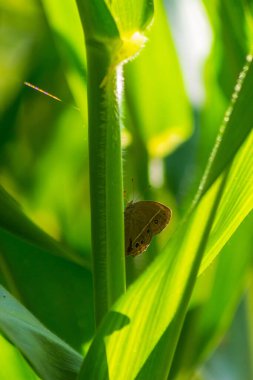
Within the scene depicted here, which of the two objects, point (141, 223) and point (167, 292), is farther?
point (141, 223)

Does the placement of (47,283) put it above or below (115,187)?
below

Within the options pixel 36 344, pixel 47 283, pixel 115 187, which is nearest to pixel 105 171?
pixel 115 187

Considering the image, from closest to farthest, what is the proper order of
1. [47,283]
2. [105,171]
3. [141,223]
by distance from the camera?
1. [105,171]
2. [141,223]
3. [47,283]

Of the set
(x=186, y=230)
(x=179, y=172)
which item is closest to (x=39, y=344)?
(x=186, y=230)

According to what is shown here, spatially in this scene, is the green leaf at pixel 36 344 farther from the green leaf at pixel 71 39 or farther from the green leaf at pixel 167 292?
the green leaf at pixel 71 39

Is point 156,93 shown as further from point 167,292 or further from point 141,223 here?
point 167,292

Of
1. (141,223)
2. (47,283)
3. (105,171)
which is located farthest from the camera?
(47,283)

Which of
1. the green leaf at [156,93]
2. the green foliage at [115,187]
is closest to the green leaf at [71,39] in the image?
the green foliage at [115,187]

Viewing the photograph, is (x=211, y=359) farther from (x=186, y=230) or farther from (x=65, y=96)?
(x=186, y=230)
